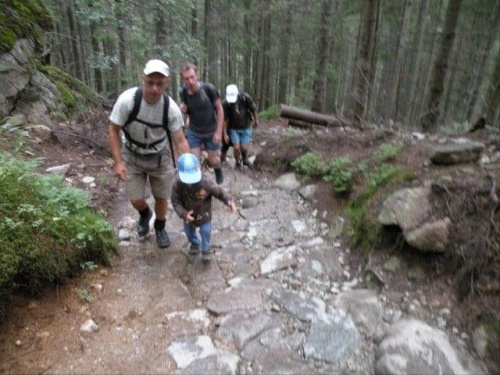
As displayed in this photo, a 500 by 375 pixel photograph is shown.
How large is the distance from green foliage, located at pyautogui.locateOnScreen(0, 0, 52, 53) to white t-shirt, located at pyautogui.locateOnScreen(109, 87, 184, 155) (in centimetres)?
381

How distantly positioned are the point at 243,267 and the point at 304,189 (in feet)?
7.67

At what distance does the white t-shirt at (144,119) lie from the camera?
12.6ft

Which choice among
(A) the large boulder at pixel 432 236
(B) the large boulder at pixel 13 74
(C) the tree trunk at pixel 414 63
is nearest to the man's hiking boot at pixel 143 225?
(A) the large boulder at pixel 432 236

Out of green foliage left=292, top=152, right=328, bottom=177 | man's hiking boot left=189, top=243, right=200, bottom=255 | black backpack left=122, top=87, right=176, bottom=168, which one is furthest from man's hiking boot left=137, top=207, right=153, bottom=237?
green foliage left=292, top=152, right=328, bottom=177

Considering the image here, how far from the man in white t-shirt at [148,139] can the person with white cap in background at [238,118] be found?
9.59 ft

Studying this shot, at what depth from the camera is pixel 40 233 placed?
3.38m

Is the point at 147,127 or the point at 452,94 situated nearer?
the point at 147,127

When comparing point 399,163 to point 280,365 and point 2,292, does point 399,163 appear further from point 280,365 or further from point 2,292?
point 2,292

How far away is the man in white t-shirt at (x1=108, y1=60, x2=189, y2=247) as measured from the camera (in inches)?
150

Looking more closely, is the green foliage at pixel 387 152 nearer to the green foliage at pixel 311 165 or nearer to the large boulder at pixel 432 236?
the green foliage at pixel 311 165

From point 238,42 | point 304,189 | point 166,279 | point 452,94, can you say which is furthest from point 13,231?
point 452,94

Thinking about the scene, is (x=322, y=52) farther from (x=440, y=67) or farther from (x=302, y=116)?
(x=440, y=67)

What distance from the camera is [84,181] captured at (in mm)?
5934

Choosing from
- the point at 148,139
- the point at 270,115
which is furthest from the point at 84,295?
the point at 270,115
